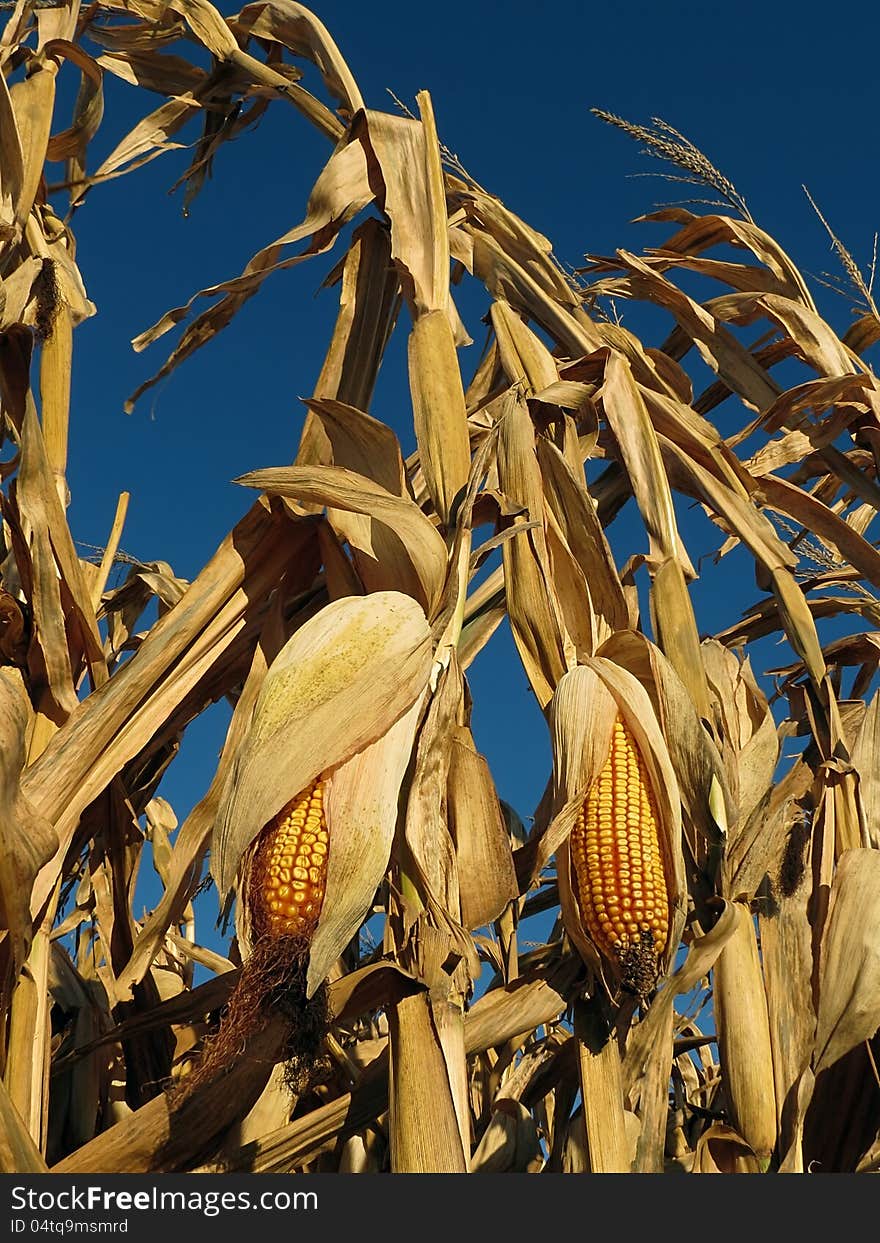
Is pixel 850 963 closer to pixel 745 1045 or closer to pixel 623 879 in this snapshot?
pixel 745 1045

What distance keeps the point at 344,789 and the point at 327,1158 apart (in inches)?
70.4

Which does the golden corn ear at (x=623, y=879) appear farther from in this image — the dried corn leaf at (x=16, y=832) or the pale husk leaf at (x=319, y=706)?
the dried corn leaf at (x=16, y=832)

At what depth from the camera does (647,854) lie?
1696 mm

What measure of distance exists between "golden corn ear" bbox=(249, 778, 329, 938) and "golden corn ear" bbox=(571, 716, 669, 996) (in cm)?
40

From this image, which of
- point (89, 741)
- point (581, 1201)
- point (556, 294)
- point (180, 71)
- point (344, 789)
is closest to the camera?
point (344, 789)

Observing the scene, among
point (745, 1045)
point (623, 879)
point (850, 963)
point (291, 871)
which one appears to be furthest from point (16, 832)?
point (850, 963)

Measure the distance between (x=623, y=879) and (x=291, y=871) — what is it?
454 mm

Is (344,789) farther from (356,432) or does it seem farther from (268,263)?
(268,263)

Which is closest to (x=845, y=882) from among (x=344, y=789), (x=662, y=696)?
(x=662, y=696)

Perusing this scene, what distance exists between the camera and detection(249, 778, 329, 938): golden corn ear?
149 centimetres

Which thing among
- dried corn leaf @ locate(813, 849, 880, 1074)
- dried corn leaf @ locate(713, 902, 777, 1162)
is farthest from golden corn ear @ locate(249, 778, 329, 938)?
dried corn leaf @ locate(813, 849, 880, 1074)

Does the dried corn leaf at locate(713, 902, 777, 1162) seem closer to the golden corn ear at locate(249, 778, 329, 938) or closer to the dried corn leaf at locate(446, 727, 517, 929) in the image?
the dried corn leaf at locate(446, 727, 517, 929)

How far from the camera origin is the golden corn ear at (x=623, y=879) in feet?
5.45

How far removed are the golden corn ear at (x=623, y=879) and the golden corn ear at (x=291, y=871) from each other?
40 centimetres
